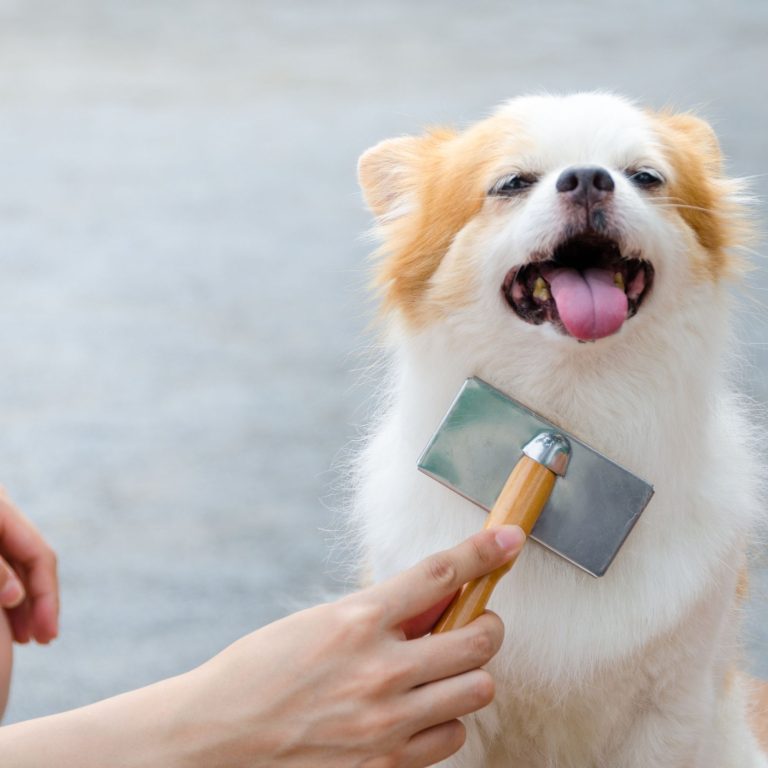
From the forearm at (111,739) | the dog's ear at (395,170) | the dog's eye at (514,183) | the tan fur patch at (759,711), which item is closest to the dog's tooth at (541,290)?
the dog's eye at (514,183)

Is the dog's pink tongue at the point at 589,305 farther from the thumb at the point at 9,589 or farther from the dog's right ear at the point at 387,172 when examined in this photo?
the thumb at the point at 9,589

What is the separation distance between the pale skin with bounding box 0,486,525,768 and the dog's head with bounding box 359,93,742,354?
0.34 m

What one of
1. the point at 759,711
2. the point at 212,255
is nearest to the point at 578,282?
the point at 759,711

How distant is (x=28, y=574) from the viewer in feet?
3.72

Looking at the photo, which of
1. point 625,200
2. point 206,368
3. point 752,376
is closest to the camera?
point 625,200

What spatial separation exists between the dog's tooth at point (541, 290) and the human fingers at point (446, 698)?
0.39 metres

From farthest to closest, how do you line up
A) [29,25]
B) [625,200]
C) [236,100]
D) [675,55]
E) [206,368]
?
1. [29,25]
2. [236,100]
3. [675,55]
4. [206,368]
5. [625,200]

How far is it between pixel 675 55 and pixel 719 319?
9.00ft

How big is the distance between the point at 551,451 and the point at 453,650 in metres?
0.27

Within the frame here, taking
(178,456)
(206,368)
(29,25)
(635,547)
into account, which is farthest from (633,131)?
(29,25)

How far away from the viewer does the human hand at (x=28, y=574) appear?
3.63 ft

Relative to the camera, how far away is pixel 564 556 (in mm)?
1243

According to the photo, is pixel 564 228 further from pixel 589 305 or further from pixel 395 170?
pixel 395 170

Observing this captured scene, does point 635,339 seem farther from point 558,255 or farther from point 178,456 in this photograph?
point 178,456
